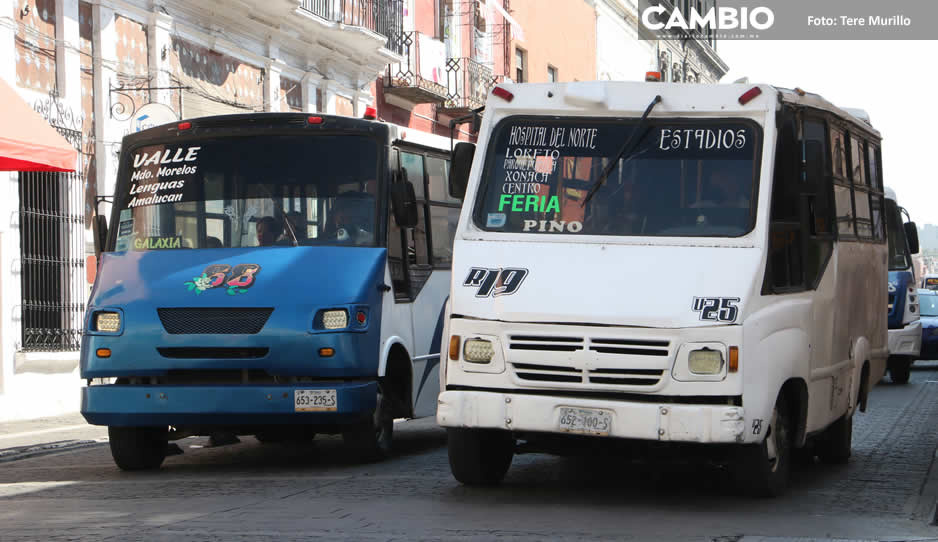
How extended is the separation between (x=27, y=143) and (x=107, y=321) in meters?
4.48

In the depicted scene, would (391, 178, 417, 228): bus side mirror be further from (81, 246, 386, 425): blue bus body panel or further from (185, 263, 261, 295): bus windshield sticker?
(185, 263, 261, 295): bus windshield sticker

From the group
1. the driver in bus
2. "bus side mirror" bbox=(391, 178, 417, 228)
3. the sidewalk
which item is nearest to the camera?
the driver in bus

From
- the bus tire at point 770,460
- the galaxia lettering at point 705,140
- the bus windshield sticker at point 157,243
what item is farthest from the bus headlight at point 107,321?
the bus tire at point 770,460

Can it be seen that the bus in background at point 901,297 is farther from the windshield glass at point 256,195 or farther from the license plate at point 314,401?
the license plate at point 314,401

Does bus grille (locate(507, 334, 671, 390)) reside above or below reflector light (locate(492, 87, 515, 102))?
below

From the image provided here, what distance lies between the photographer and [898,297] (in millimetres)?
21750

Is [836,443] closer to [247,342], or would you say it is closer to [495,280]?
[495,280]

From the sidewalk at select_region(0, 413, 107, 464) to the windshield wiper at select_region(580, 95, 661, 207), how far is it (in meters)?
6.00

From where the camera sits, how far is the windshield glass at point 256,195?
36.1ft

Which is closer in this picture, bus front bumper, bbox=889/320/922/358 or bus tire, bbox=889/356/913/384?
bus front bumper, bbox=889/320/922/358

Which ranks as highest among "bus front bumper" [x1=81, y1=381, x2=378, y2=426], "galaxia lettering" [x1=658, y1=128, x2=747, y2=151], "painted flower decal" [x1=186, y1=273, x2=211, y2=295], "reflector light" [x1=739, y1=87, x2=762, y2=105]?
"reflector light" [x1=739, y1=87, x2=762, y2=105]

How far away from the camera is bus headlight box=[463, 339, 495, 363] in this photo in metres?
8.68

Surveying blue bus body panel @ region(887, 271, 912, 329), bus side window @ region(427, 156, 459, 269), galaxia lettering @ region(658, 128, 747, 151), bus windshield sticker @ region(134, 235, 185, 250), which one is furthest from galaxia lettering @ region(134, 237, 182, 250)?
blue bus body panel @ region(887, 271, 912, 329)

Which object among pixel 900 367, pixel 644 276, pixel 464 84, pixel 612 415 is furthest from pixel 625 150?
pixel 464 84
